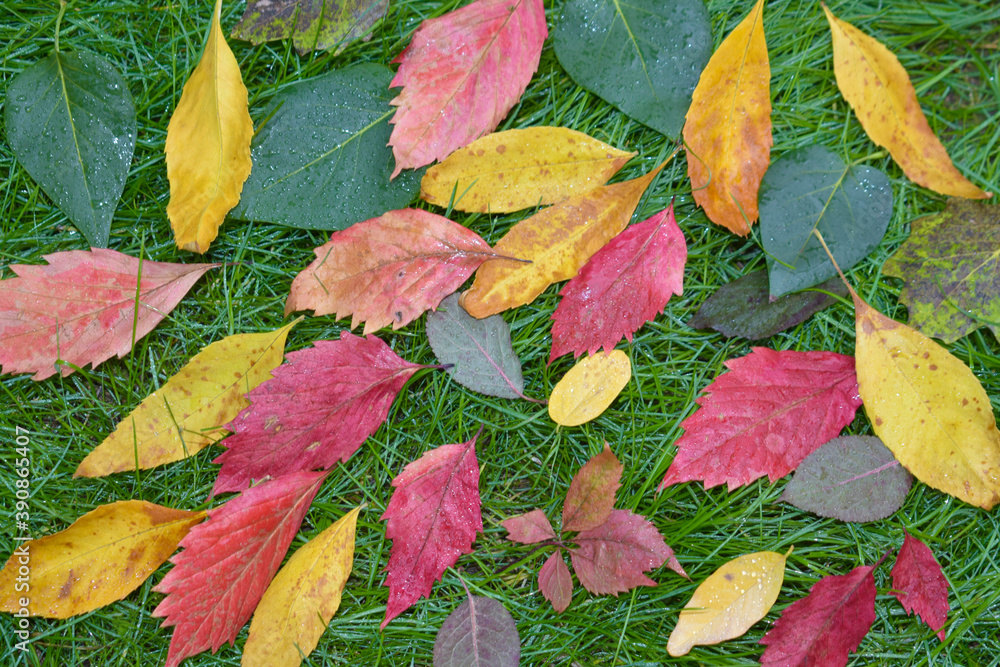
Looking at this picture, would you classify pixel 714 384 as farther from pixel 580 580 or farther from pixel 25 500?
pixel 25 500

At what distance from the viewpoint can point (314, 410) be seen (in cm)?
131

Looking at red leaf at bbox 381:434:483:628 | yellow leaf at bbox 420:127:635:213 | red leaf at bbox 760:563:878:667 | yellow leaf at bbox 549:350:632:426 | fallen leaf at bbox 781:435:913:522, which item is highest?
yellow leaf at bbox 420:127:635:213

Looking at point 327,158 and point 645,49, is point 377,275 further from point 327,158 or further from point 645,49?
point 645,49

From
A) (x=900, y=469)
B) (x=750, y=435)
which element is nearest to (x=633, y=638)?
(x=750, y=435)

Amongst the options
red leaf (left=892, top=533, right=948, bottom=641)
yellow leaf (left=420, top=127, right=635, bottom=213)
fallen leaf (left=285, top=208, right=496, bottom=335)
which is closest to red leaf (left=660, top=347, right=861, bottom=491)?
red leaf (left=892, top=533, right=948, bottom=641)

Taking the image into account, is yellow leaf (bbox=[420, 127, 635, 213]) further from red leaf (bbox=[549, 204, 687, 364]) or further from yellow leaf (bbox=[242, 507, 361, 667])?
yellow leaf (bbox=[242, 507, 361, 667])

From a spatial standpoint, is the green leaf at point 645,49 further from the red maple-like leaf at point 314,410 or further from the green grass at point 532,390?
the red maple-like leaf at point 314,410

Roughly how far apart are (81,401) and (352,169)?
2.55ft

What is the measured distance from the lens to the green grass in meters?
1.32

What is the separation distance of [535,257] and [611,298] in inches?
7.2

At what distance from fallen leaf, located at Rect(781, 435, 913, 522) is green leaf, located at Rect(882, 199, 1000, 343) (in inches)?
12.1

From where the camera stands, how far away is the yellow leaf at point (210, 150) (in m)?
1.29

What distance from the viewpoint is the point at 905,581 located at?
1328 millimetres

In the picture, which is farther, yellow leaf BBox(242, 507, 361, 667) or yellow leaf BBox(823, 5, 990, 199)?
yellow leaf BBox(823, 5, 990, 199)
